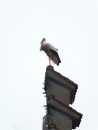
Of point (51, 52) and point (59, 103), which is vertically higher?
point (51, 52)

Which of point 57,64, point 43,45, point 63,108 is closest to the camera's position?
point 63,108

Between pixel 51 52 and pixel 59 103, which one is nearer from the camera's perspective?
pixel 59 103

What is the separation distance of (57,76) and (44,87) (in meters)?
0.42

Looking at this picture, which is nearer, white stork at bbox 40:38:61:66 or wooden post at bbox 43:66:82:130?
wooden post at bbox 43:66:82:130

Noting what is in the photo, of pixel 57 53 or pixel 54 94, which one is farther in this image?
pixel 57 53

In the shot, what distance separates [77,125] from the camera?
6.77m

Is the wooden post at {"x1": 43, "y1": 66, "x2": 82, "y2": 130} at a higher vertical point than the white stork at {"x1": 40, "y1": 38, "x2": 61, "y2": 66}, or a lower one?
lower

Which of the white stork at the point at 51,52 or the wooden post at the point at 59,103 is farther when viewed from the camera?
the white stork at the point at 51,52

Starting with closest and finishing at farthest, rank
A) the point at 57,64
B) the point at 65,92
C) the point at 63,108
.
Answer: the point at 63,108
the point at 65,92
the point at 57,64

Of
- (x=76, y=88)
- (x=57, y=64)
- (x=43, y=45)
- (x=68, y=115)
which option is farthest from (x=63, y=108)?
(x=43, y=45)

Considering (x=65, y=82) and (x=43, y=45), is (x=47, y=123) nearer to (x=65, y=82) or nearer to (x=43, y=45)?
(x=65, y=82)

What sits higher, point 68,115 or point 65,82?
point 65,82

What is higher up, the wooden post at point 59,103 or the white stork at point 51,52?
the white stork at point 51,52

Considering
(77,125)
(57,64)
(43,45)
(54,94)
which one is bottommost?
(77,125)
